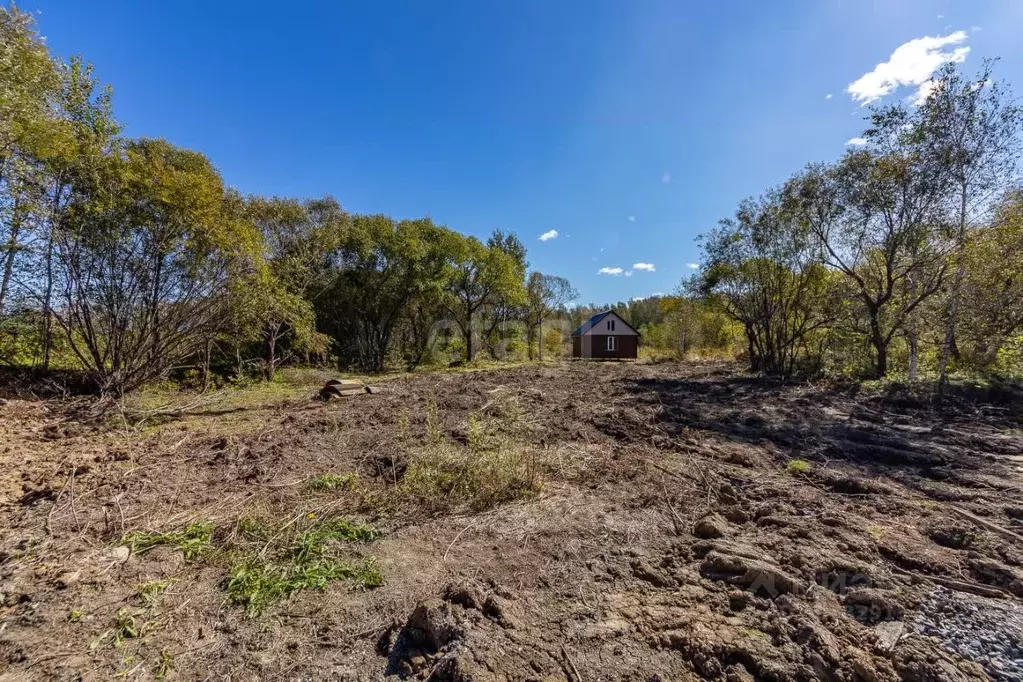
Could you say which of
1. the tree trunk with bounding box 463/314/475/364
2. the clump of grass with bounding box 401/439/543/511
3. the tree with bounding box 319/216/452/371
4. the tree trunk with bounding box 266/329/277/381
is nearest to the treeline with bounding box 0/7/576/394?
the tree trunk with bounding box 266/329/277/381

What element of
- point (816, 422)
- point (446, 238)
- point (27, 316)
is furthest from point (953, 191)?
point (27, 316)

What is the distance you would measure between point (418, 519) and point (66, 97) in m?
8.87

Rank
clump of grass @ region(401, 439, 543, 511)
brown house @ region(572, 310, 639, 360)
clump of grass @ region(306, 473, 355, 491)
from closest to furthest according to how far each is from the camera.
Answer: clump of grass @ region(401, 439, 543, 511)
clump of grass @ region(306, 473, 355, 491)
brown house @ region(572, 310, 639, 360)

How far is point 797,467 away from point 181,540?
222 inches

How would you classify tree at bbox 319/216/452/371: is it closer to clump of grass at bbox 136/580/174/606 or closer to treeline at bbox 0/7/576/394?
treeline at bbox 0/7/576/394

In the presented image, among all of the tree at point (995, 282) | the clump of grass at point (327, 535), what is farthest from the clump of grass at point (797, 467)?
the tree at point (995, 282)

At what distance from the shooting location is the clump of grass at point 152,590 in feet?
7.43

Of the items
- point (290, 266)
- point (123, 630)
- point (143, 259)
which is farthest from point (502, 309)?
point (123, 630)

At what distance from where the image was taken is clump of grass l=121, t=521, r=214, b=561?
8.99 ft

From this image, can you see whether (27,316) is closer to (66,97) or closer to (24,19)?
(66,97)

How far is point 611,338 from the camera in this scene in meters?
27.0

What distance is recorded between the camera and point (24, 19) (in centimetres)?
619

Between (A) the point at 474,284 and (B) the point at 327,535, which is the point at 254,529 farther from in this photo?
(A) the point at 474,284

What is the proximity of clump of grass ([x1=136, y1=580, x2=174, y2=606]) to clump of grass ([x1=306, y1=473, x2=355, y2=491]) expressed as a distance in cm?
146
